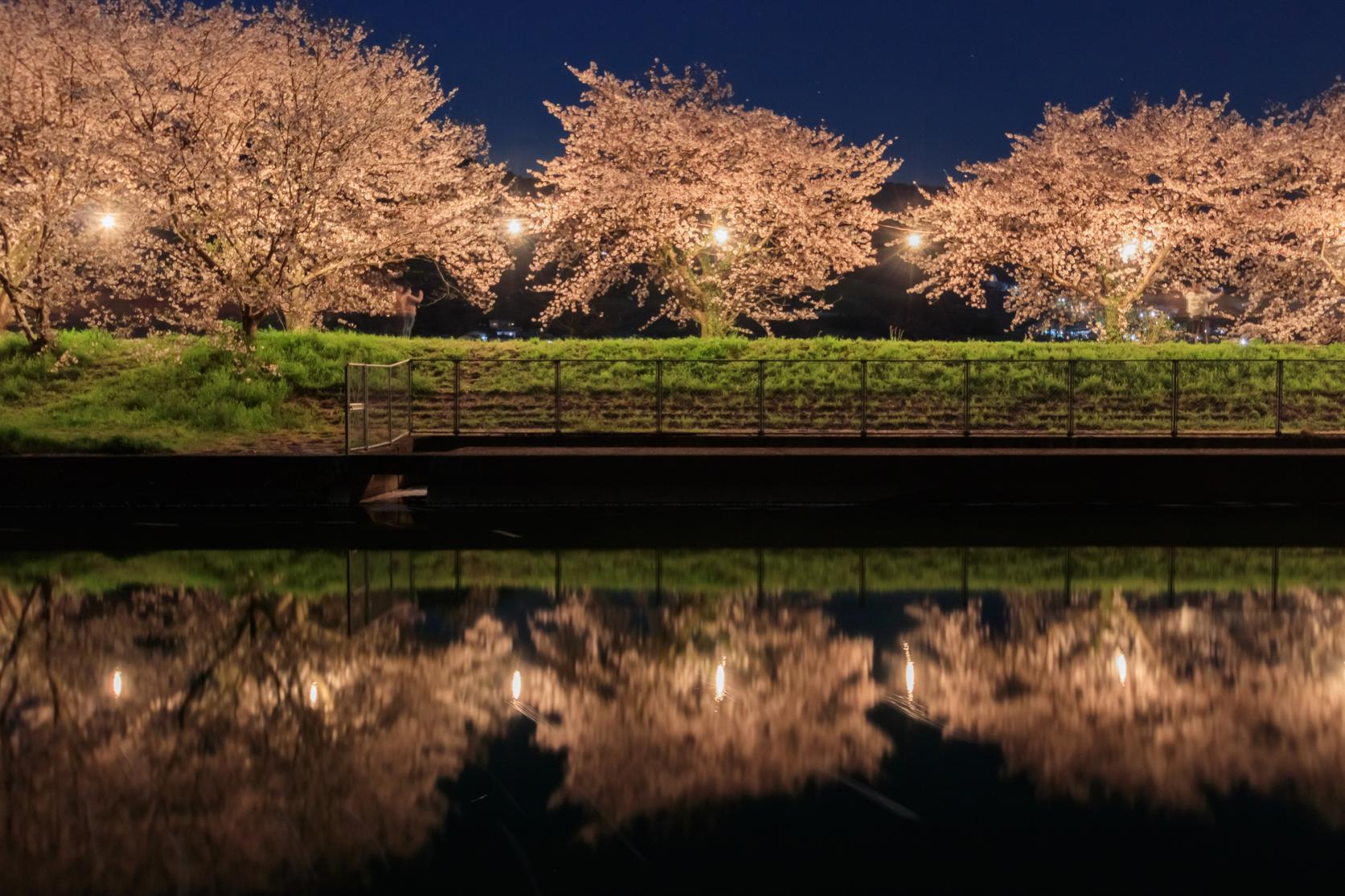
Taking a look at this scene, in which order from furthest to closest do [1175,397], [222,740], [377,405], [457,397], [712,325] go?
[712,325] < [457,397] < [1175,397] < [377,405] < [222,740]

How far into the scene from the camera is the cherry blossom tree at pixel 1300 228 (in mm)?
43031

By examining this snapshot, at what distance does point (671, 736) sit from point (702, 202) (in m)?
34.6

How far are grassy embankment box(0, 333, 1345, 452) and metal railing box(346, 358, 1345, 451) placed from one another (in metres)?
0.06

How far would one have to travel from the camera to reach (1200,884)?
17.8ft

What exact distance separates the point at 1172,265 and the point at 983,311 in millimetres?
24058

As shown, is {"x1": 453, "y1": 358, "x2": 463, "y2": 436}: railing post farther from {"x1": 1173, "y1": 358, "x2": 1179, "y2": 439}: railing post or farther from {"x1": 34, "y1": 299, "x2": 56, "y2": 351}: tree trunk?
{"x1": 1173, "y1": 358, "x2": 1179, "y2": 439}: railing post

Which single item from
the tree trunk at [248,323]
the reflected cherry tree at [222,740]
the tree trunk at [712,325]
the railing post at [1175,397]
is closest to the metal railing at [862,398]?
the railing post at [1175,397]

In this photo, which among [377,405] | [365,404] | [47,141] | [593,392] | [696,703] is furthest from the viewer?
[47,141]

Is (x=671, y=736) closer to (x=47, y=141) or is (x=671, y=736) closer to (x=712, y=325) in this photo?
(x=47, y=141)

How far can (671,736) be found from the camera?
24.5 ft

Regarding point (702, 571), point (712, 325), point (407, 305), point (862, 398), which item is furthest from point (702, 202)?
point (702, 571)

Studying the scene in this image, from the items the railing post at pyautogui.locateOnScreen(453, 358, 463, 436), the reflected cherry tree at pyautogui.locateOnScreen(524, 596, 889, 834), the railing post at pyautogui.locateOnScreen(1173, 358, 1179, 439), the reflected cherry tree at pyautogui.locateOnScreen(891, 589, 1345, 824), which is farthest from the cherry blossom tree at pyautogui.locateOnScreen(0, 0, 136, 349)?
the reflected cherry tree at pyautogui.locateOnScreen(891, 589, 1345, 824)

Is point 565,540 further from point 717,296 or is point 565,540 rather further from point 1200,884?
point 717,296

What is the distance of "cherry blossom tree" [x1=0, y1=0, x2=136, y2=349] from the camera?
102 ft
